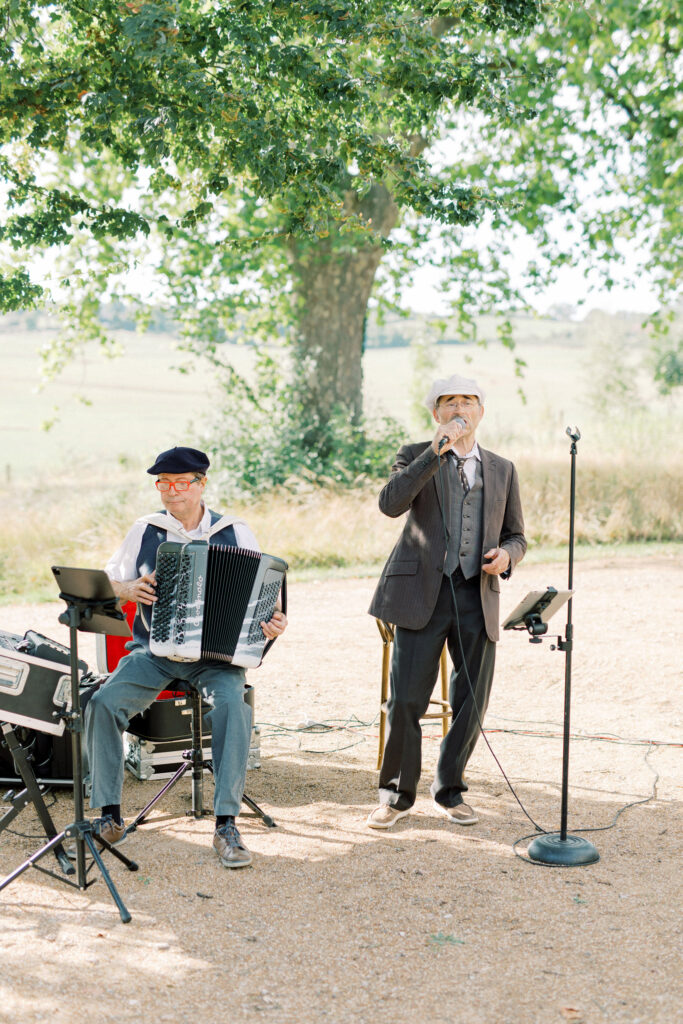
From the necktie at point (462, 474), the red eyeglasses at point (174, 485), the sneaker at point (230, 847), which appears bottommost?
the sneaker at point (230, 847)

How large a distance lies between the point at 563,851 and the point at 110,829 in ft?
6.77

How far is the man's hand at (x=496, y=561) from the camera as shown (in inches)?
205

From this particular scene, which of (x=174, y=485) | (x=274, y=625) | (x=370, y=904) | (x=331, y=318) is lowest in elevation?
(x=370, y=904)

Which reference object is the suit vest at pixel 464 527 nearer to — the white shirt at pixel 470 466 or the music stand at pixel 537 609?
the white shirt at pixel 470 466

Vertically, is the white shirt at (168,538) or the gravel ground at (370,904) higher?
the white shirt at (168,538)

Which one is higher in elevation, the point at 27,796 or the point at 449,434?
the point at 449,434

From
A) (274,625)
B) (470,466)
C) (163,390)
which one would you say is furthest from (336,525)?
(163,390)

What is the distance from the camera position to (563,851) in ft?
16.1

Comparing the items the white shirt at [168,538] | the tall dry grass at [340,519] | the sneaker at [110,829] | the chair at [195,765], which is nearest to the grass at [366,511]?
the tall dry grass at [340,519]

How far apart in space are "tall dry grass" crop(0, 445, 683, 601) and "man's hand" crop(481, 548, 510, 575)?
828cm

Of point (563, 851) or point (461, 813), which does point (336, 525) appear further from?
point (563, 851)

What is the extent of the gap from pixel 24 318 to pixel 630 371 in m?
41.8

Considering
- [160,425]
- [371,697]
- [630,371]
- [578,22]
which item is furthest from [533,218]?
[630,371]

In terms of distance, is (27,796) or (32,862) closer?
(32,862)
